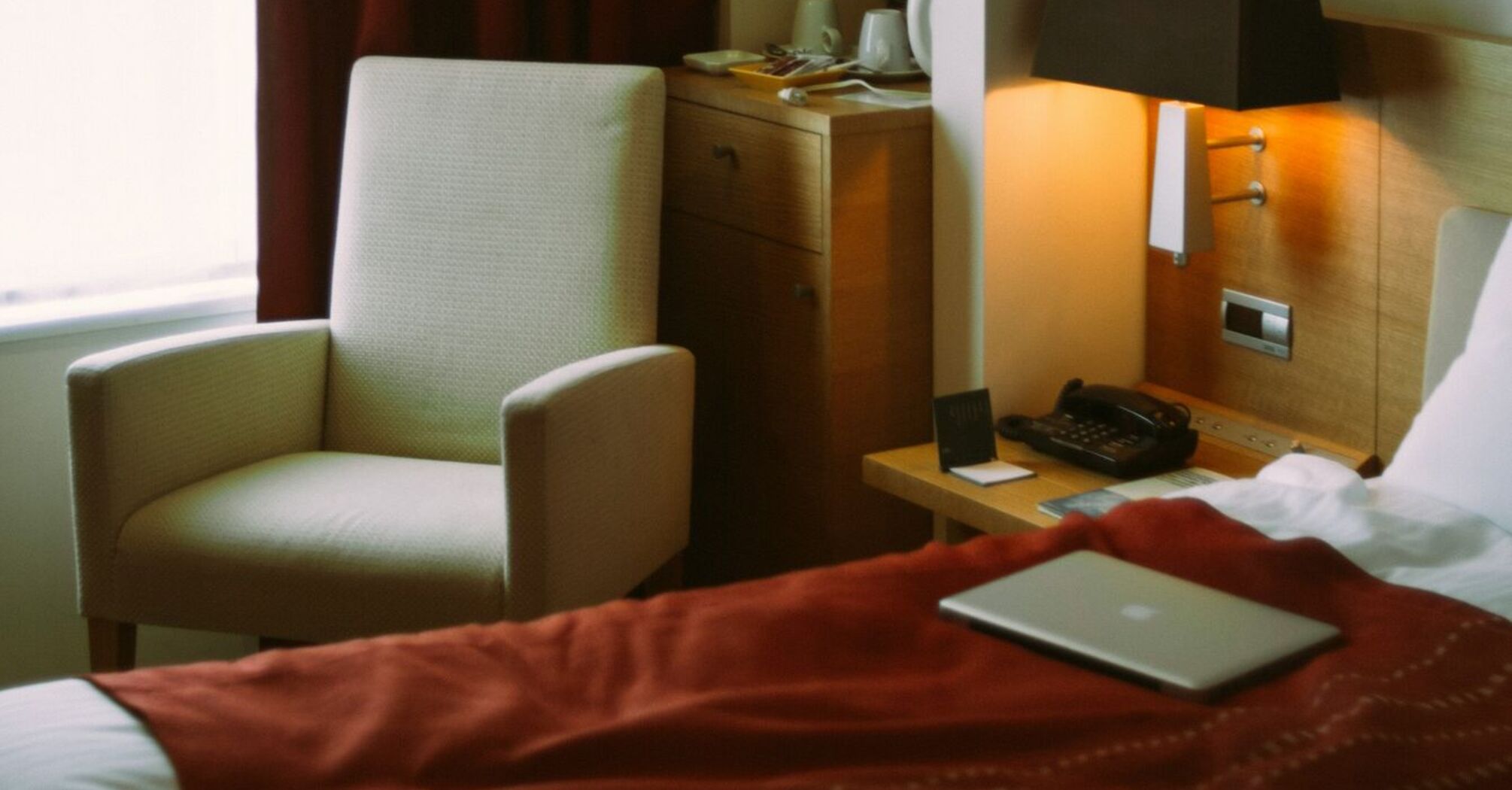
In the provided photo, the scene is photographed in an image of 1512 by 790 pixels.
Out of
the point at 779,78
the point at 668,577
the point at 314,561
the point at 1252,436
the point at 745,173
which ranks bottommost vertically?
the point at 668,577

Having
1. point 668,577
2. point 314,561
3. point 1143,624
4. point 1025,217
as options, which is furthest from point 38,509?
point 1143,624

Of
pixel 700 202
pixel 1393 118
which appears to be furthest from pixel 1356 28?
pixel 700 202

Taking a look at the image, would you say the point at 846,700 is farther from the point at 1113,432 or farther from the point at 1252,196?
the point at 1252,196

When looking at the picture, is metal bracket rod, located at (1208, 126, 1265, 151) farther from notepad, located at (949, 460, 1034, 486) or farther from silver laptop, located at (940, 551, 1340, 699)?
silver laptop, located at (940, 551, 1340, 699)

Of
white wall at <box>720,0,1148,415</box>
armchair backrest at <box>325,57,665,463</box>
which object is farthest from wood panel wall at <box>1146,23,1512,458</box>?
armchair backrest at <box>325,57,665,463</box>

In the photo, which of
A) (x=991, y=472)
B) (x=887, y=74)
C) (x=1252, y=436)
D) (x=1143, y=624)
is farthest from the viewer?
(x=887, y=74)

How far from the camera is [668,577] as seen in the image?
271cm

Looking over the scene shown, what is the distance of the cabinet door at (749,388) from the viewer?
2.67 metres

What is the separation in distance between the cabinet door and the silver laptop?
1.09 m

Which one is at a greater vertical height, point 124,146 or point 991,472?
point 124,146

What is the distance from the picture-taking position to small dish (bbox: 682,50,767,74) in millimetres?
2869

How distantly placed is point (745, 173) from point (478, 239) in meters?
0.42

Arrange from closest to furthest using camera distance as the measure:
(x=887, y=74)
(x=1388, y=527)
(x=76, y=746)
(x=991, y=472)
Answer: (x=76, y=746) < (x=1388, y=527) < (x=991, y=472) < (x=887, y=74)

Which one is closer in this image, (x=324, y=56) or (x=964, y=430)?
(x=964, y=430)
